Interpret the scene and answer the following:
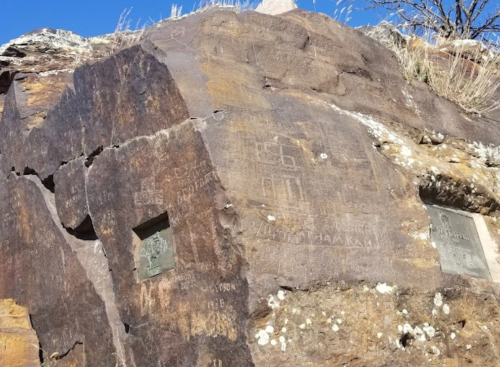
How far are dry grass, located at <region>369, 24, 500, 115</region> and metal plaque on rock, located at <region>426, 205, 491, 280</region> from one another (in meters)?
1.34

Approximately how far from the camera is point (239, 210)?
3.30 meters

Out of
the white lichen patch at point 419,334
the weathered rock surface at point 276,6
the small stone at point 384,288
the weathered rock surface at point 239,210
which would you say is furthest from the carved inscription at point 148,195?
the weathered rock surface at point 276,6

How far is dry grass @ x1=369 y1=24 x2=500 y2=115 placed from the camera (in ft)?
17.4

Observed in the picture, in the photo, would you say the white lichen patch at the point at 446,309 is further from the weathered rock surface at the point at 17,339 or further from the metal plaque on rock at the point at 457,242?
the weathered rock surface at the point at 17,339

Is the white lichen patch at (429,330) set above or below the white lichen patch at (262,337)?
below

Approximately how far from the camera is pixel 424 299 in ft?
11.7

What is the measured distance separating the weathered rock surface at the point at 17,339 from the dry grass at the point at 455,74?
11.9 ft

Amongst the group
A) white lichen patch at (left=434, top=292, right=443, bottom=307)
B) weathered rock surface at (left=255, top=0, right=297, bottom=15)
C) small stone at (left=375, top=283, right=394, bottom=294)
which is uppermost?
weathered rock surface at (left=255, top=0, right=297, bottom=15)

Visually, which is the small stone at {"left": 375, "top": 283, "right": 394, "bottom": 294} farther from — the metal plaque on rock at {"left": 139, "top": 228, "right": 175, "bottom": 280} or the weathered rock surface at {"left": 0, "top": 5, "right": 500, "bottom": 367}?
the metal plaque on rock at {"left": 139, "top": 228, "right": 175, "bottom": 280}

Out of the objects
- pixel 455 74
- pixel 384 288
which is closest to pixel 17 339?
pixel 384 288

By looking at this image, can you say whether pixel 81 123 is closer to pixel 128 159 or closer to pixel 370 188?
pixel 128 159

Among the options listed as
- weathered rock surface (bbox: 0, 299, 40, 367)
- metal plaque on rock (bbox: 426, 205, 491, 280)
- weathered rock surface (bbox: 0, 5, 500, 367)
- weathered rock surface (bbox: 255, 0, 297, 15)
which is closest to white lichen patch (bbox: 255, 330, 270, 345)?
weathered rock surface (bbox: 0, 5, 500, 367)

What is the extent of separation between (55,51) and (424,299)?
442 cm

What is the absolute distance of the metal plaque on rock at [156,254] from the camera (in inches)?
139
